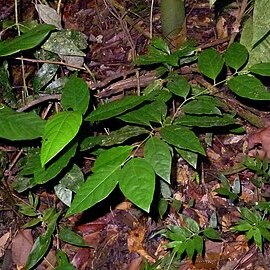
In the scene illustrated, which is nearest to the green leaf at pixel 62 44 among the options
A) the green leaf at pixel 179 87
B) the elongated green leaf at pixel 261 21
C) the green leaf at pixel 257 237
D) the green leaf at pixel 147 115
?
the green leaf at pixel 179 87

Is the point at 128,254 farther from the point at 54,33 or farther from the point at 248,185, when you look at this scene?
the point at 54,33

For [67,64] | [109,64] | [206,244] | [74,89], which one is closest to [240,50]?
[74,89]

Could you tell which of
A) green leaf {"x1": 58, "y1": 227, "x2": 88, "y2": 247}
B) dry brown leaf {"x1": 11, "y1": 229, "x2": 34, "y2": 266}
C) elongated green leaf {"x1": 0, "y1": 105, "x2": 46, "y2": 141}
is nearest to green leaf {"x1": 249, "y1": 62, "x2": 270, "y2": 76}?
elongated green leaf {"x1": 0, "y1": 105, "x2": 46, "y2": 141}

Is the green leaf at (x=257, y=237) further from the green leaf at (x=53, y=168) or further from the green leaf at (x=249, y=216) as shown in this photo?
the green leaf at (x=53, y=168)

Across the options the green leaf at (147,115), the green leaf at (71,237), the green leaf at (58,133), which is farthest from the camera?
the green leaf at (71,237)

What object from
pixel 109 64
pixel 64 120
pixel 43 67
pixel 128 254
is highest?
pixel 64 120

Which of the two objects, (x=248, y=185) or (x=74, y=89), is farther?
(x=248, y=185)
